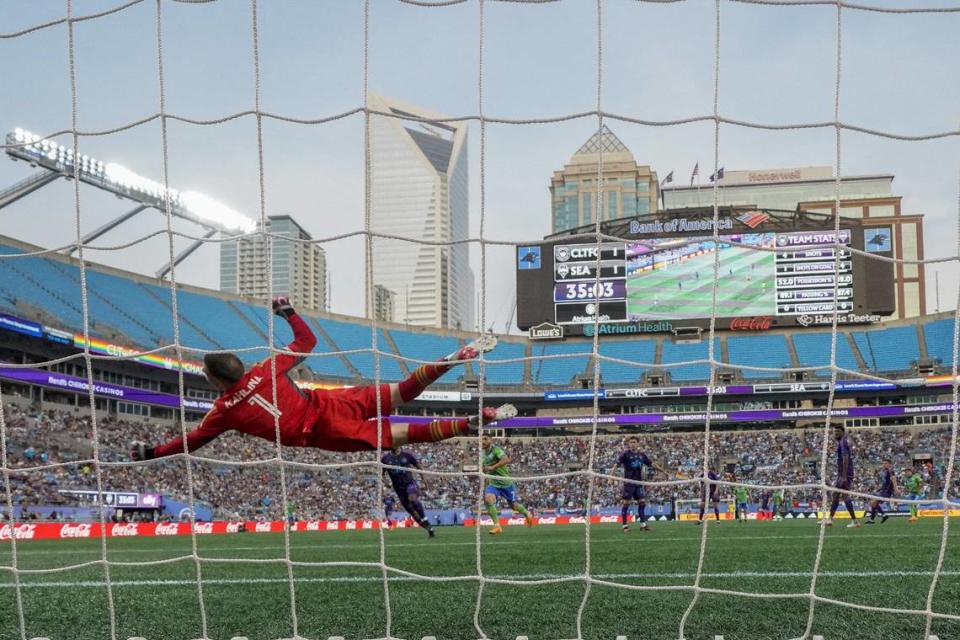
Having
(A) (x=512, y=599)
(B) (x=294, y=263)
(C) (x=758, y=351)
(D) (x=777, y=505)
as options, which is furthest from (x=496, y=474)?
(C) (x=758, y=351)

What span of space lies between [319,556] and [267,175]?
604cm

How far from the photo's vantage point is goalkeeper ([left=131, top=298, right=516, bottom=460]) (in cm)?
522

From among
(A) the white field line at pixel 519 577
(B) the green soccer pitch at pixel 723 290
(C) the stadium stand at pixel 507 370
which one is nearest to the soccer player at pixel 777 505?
(B) the green soccer pitch at pixel 723 290

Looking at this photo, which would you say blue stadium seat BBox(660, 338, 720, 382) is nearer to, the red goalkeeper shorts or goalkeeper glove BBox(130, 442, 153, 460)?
the red goalkeeper shorts

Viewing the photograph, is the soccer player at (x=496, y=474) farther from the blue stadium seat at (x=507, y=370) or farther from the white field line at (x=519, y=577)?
the blue stadium seat at (x=507, y=370)

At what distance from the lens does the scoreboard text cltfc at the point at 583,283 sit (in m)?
33.0

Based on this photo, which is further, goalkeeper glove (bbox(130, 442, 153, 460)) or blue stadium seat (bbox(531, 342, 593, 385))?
blue stadium seat (bbox(531, 342, 593, 385))

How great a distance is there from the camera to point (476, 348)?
500 cm

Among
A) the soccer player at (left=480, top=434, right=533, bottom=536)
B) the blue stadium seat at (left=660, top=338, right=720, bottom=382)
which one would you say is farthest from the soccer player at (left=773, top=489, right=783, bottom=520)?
the blue stadium seat at (left=660, top=338, right=720, bottom=382)

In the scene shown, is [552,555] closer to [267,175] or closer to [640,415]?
[267,175]

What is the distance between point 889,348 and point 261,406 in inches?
1534

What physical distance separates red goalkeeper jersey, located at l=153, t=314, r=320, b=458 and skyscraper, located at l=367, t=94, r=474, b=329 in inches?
24.8

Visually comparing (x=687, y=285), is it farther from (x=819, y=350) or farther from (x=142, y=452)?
(x=142, y=452)

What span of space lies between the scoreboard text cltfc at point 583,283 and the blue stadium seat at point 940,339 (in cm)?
1386
